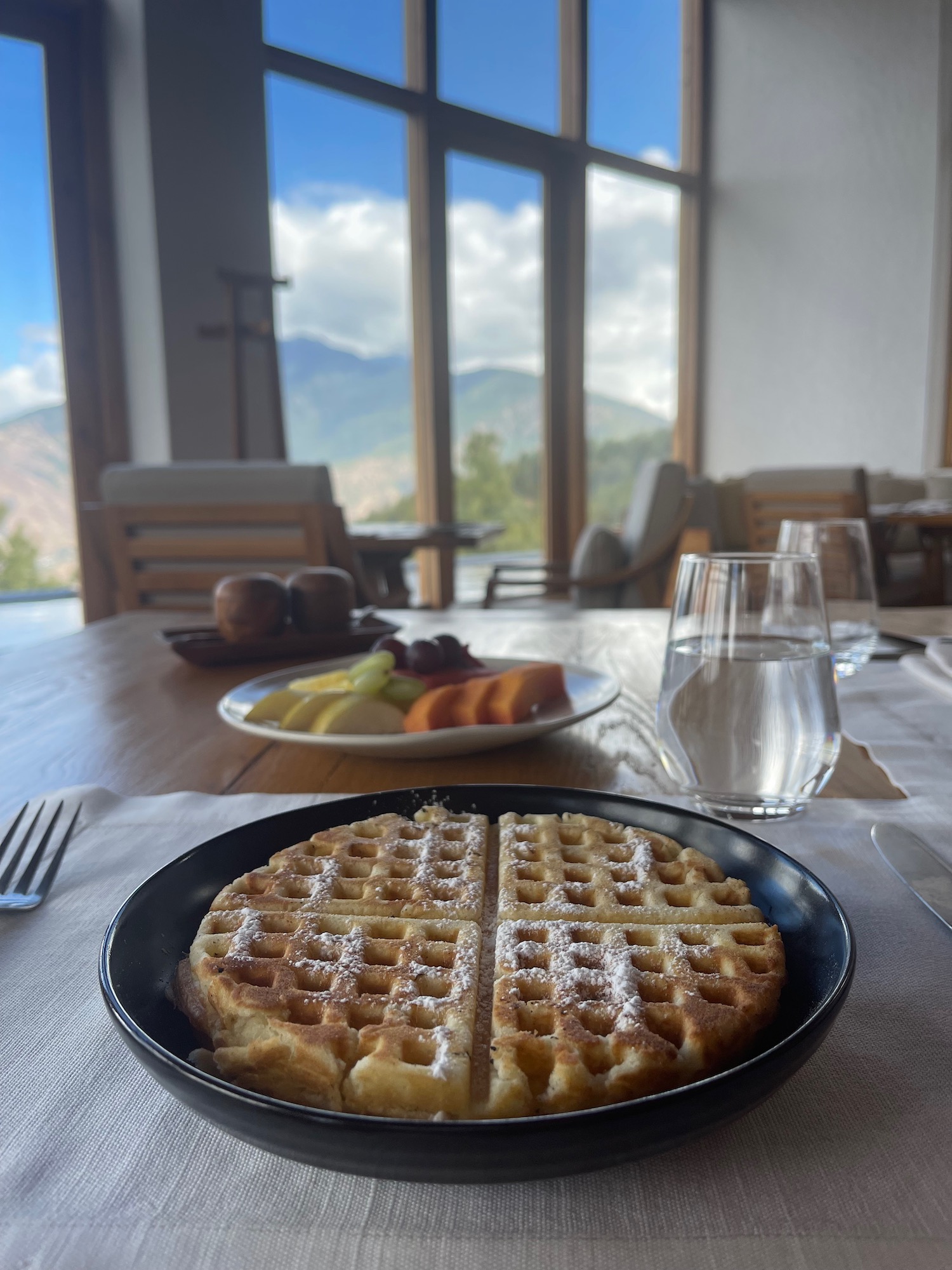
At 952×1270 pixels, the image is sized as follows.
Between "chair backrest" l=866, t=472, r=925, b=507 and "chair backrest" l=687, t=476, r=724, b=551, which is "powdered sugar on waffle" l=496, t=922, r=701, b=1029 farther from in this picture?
"chair backrest" l=866, t=472, r=925, b=507

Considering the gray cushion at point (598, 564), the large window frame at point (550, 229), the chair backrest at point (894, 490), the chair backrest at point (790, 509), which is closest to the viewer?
the chair backrest at point (790, 509)

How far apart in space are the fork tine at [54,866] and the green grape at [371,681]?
0.30 m

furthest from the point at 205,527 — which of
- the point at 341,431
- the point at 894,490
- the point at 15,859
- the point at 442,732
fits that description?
the point at 894,490

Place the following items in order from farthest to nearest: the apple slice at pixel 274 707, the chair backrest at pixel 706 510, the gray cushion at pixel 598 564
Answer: the chair backrest at pixel 706 510 → the gray cushion at pixel 598 564 → the apple slice at pixel 274 707

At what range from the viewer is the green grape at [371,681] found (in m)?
0.86

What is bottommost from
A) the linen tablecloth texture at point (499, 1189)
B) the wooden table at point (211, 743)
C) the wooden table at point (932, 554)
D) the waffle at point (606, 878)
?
the wooden table at point (932, 554)

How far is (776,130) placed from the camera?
7.73 metres

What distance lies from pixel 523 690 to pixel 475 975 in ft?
1.57

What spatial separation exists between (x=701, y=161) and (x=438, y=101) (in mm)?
3148

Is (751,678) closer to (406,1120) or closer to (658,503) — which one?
(406,1120)

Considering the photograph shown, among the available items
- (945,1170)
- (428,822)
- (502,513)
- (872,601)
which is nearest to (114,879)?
(428,822)

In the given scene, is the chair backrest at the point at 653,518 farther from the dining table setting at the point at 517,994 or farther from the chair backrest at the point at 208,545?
Result: the dining table setting at the point at 517,994

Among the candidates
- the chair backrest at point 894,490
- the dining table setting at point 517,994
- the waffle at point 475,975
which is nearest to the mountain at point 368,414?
the chair backrest at point 894,490

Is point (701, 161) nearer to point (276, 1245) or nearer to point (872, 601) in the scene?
point (872, 601)
